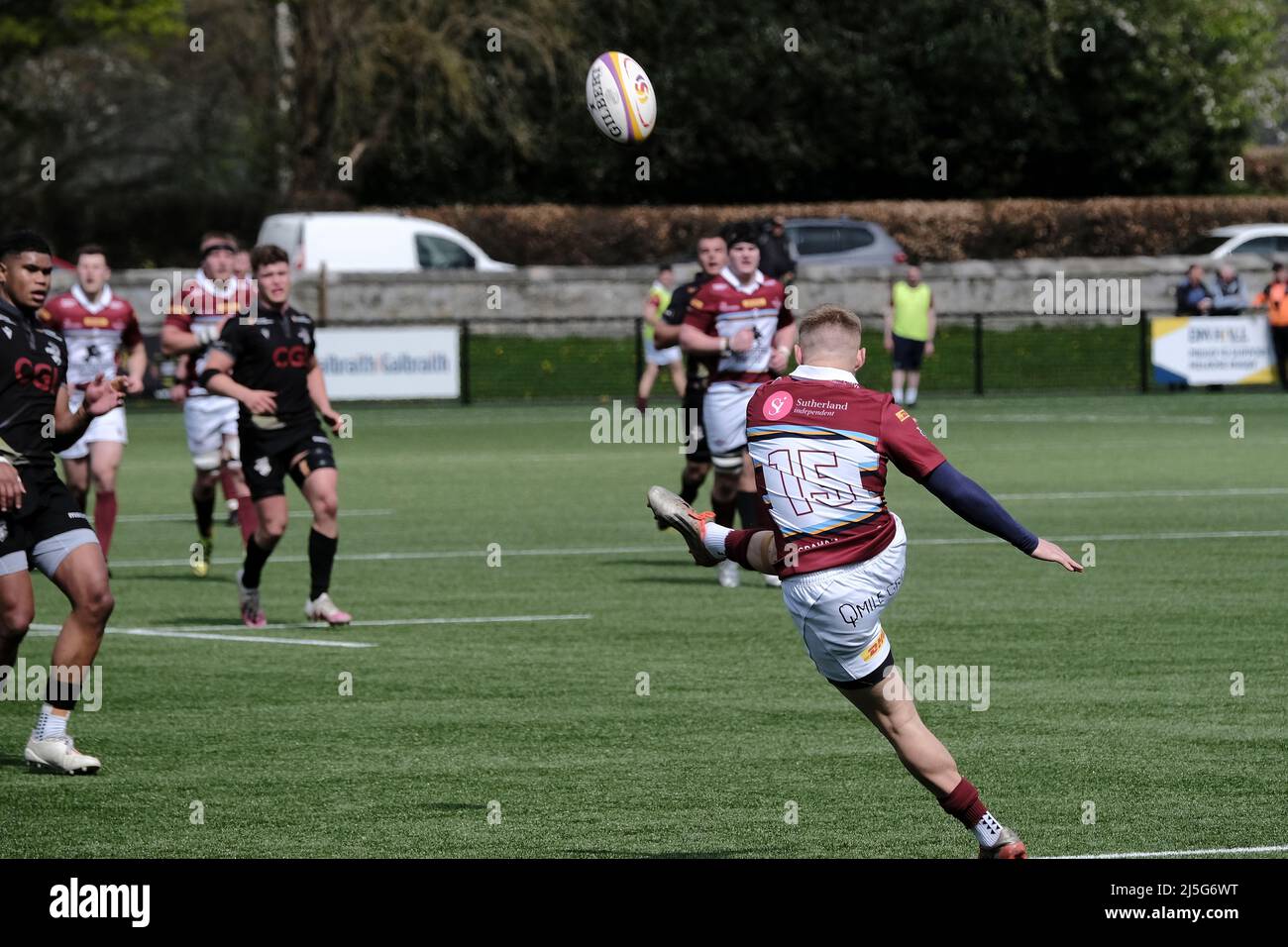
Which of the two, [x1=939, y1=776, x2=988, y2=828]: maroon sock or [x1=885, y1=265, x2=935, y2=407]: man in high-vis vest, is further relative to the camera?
[x1=885, y1=265, x2=935, y2=407]: man in high-vis vest

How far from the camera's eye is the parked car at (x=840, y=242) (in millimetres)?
42344

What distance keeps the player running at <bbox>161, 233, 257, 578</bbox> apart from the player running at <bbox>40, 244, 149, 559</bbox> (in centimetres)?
38

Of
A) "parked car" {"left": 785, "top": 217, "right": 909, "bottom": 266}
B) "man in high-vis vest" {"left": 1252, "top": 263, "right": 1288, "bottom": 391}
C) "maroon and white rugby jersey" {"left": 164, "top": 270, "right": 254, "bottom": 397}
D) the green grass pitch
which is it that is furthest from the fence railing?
"maroon and white rugby jersey" {"left": 164, "top": 270, "right": 254, "bottom": 397}

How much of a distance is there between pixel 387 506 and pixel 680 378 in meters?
11.5

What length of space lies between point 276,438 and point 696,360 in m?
3.53

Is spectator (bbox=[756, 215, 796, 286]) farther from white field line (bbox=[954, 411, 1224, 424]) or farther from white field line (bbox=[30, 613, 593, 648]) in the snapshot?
white field line (bbox=[30, 613, 593, 648])

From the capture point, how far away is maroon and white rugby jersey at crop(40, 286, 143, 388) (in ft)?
54.7

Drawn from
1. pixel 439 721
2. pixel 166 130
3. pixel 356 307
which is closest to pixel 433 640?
pixel 439 721

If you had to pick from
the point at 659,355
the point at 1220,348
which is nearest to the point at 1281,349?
the point at 1220,348

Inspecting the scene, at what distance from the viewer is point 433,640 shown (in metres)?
13.0

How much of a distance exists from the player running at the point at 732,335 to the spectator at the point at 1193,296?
23.4 m

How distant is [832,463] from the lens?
7.45 meters

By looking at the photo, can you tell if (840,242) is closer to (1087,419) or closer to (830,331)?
(1087,419)
